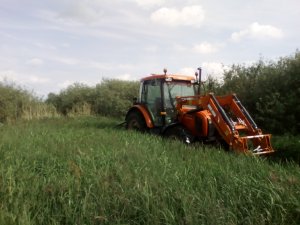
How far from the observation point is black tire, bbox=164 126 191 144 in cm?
1083

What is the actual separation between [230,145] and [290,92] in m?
5.20

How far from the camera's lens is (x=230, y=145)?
970 cm

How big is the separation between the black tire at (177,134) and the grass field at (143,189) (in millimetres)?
2930

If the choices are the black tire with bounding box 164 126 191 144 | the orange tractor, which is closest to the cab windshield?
the orange tractor

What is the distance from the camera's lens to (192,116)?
11195 mm

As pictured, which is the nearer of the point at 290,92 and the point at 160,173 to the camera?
the point at 160,173

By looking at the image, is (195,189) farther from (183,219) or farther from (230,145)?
(230,145)

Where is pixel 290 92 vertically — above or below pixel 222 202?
above

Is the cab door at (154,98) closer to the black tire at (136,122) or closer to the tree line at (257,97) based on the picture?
the black tire at (136,122)

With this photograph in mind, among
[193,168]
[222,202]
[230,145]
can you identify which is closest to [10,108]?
[230,145]

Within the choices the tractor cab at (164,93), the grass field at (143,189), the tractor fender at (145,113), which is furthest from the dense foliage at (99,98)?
the grass field at (143,189)

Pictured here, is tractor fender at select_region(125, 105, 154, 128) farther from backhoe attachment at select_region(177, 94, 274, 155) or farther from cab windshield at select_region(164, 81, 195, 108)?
backhoe attachment at select_region(177, 94, 274, 155)

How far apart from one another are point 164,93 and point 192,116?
145cm

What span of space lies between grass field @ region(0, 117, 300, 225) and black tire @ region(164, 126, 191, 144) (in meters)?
2.93
